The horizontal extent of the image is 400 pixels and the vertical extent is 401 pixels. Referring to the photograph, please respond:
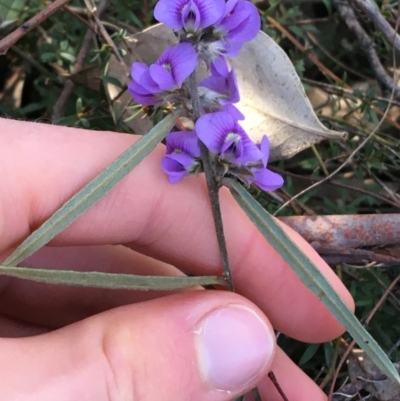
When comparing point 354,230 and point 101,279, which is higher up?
point 101,279

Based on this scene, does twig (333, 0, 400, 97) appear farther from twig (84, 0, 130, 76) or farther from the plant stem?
the plant stem

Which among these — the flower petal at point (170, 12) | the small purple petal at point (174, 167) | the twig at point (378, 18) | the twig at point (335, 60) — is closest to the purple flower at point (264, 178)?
the small purple petal at point (174, 167)

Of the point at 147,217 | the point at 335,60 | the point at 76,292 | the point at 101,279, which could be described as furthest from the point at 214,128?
the point at 335,60

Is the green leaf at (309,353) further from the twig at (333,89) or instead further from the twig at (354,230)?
the twig at (333,89)

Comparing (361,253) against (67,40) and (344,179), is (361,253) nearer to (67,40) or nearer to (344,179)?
(344,179)

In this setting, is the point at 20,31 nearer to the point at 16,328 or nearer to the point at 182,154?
the point at 182,154

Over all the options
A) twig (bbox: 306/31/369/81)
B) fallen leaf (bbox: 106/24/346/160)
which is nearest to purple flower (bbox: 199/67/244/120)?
fallen leaf (bbox: 106/24/346/160)
